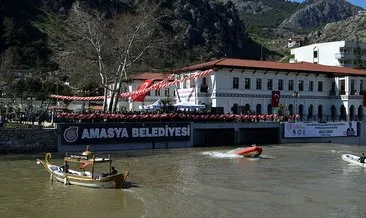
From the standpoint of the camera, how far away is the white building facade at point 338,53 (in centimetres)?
11301

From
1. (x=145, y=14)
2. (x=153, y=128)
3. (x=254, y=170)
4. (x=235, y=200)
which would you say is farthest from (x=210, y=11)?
(x=235, y=200)

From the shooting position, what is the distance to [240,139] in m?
55.5

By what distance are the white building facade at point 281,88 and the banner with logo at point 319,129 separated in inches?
206

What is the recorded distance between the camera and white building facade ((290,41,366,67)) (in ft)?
371

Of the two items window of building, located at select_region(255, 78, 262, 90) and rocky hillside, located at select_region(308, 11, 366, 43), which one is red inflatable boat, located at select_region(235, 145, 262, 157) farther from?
rocky hillside, located at select_region(308, 11, 366, 43)

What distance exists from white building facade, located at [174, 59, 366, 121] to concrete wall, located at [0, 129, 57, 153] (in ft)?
67.5

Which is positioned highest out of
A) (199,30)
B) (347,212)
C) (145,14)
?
(199,30)

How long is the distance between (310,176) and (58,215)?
17.0m

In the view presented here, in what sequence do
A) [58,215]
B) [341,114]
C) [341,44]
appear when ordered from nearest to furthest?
[58,215] < [341,114] < [341,44]

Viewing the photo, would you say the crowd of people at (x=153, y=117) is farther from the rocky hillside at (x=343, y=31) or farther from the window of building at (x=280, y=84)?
the rocky hillside at (x=343, y=31)

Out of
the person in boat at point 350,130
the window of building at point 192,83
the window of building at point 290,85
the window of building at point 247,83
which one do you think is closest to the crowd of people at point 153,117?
the window of building at point 247,83

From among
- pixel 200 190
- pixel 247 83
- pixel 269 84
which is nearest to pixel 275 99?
pixel 269 84

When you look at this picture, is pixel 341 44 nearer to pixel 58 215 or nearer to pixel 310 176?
pixel 310 176

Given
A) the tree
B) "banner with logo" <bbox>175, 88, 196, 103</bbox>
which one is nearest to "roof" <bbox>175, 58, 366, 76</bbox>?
"banner with logo" <bbox>175, 88, 196, 103</bbox>
